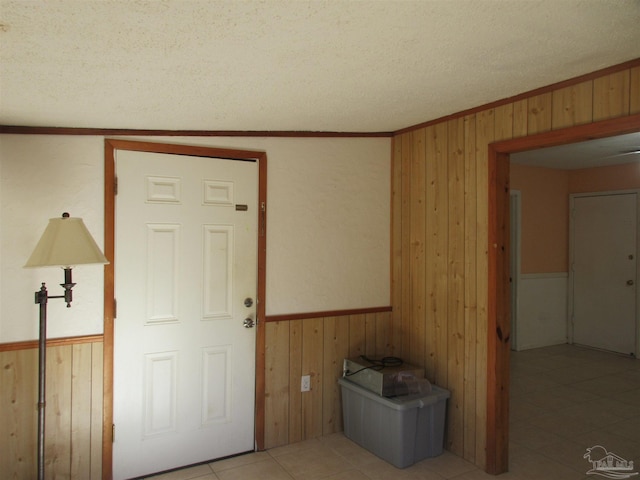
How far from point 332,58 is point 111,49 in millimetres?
829

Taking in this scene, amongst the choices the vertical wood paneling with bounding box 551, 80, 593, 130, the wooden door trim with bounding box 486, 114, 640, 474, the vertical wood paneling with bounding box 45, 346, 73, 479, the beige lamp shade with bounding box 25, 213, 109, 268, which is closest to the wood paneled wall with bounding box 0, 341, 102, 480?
the vertical wood paneling with bounding box 45, 346, 73, 479

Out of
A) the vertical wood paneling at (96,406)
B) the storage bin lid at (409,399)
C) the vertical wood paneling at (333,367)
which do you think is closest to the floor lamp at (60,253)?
the vertical wood paneling at (96,406)

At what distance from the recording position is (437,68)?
6.59 feet

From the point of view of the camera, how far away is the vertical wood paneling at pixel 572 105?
224 cm

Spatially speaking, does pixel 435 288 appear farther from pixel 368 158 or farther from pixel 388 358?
pixel 368 158

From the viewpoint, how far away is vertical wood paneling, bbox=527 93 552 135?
2.42 m

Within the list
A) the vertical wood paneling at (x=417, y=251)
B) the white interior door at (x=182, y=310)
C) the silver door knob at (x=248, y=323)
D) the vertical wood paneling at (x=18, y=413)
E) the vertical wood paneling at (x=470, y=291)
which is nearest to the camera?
the vertical wood paneling at (x=18, y=413)

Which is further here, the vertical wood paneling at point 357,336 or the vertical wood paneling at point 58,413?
the vertical wood paneling at point 357,336

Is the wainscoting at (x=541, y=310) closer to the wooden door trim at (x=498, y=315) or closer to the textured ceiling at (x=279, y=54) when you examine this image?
the wooden door trim at (x=498, y=315)

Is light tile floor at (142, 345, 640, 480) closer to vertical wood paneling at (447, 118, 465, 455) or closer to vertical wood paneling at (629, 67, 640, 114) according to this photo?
vertical wood paneling at (447, 118, 465, 455)

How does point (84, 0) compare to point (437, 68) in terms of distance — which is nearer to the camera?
point (84, 0)

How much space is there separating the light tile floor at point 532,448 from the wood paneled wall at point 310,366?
0.12 m

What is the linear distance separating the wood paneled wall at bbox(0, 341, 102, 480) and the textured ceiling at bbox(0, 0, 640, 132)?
1.32 meters

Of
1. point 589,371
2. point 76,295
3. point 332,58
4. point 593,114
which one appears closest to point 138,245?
point 76,295
